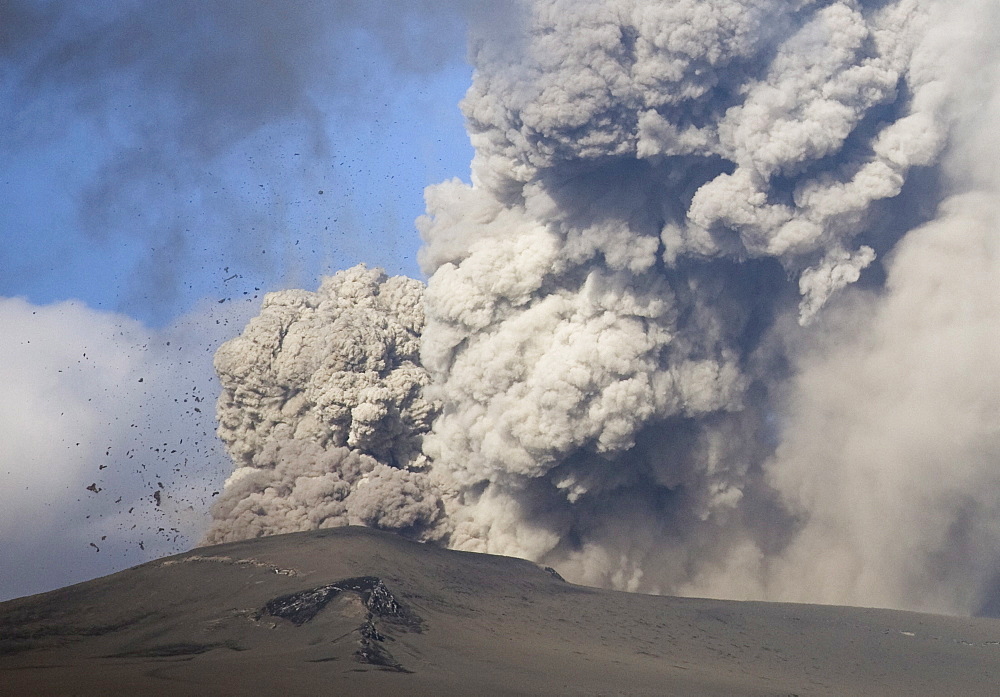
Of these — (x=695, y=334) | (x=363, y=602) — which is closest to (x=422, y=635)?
(x=363, y=602)

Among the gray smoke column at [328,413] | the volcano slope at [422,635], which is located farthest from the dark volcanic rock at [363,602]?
the gray smoke column at [328,413]

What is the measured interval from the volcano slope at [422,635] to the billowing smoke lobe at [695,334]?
320 cm

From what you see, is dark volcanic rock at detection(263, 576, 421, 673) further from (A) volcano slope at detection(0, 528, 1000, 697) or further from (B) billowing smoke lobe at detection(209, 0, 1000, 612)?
(B) billowing smoke lobe at detection(209, 0, 1000, 612)

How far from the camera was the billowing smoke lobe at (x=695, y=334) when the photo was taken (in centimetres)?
3988

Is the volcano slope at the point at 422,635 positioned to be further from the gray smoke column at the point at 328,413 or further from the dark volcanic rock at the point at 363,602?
the gray smoke column at the point at 328,413

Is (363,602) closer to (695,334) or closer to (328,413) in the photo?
(328,413)

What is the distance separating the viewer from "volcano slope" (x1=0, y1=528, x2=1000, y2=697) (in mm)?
29922

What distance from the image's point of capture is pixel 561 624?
1497 inches

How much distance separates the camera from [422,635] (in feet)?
113

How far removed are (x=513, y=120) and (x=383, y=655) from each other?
1767 centimetres

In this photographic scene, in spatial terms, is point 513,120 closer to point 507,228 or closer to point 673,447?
point 507,228

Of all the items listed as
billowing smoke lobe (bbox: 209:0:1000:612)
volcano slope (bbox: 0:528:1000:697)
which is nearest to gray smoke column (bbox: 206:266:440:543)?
billowing smoke lobe (bbox: 209:0:1000:612)

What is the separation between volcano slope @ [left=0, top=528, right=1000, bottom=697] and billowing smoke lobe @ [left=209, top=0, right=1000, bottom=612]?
3.20 m

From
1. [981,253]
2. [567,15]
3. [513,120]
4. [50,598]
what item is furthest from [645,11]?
[50,598]
